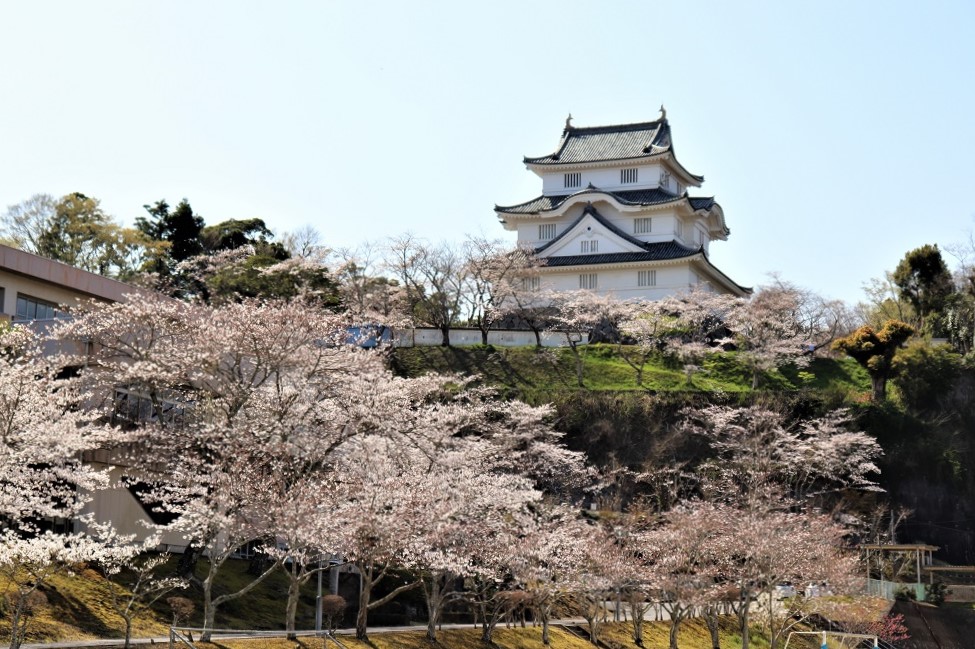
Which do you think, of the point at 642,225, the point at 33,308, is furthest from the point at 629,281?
the point at 33,308

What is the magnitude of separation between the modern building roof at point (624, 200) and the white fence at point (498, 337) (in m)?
10.2

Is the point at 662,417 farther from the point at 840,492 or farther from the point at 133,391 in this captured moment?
the point at 133,391

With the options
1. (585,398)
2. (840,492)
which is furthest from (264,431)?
(840,492)

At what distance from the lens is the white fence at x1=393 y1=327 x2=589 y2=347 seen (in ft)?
178

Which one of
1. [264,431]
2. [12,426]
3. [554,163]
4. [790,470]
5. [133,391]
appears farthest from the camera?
[554,163]

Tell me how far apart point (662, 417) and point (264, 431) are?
26.8m

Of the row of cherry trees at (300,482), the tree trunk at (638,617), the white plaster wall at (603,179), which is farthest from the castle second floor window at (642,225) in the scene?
the tree trunk at (638,617)

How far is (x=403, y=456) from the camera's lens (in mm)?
25812

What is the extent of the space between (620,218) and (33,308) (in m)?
36.4

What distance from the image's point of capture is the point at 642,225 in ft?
203

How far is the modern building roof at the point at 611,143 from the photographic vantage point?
64.2 m

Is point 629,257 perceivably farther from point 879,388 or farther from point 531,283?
point 879,388

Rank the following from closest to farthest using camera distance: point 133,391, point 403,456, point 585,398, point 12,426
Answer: point 12,426 → point 403,456 → point 133,391 → point 585,398

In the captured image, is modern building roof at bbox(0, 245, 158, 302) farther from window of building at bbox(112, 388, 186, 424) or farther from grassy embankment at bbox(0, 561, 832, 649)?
grassy embankment at bbox(0, 561, 832, 649)
